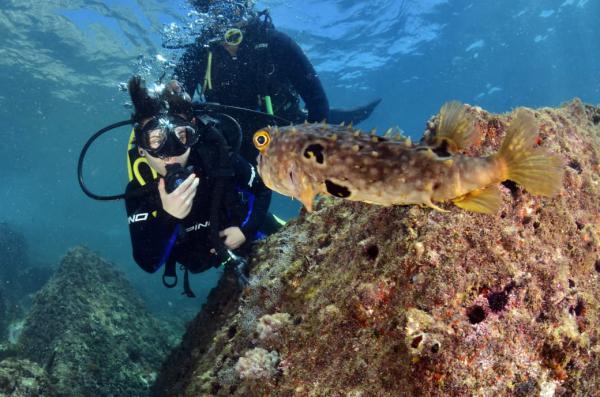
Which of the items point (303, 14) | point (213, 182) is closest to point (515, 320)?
point (213, 182)

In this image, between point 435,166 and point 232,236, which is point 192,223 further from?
point 435,166

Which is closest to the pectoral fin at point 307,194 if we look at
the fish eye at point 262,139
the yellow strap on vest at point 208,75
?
the fish eye at point 262,139

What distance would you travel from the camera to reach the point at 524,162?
157cm

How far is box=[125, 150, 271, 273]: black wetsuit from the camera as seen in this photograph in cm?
439

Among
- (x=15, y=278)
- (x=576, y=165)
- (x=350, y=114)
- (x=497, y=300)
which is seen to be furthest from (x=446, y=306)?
(x=15, y=278)

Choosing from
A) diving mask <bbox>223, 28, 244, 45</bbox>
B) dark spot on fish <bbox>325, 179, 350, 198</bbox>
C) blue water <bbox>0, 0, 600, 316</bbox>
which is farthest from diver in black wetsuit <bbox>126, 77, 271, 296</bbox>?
blue water <bbox>0, 0, 600, 316</bbox>

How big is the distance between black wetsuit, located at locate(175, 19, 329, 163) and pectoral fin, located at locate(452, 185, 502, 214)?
18.6 feet

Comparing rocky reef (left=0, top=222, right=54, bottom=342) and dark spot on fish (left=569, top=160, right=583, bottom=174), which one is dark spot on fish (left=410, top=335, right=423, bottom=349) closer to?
dark spot on fish (left=569, top=160, right=583, bottom=174)

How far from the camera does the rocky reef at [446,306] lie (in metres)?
1.79

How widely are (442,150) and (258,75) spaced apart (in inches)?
250

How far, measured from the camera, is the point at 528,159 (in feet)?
5.16

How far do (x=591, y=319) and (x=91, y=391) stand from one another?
20.6 ft

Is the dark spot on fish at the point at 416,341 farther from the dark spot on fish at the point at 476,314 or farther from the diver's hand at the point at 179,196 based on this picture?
the diver's hand at the point at 179,196

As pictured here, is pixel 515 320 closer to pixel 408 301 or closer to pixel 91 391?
pixel 408 301
